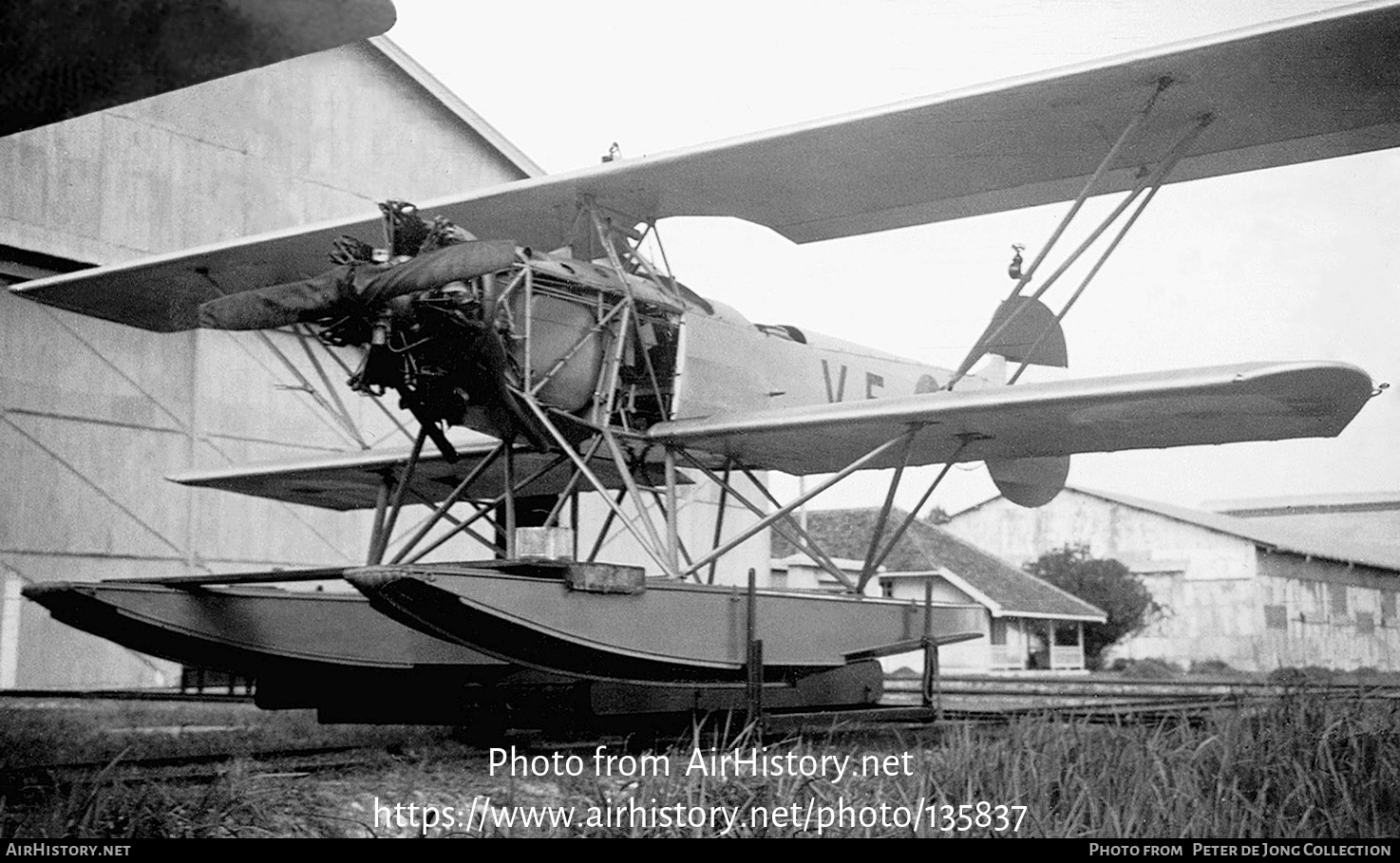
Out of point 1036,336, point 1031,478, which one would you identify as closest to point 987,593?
point 1036,336

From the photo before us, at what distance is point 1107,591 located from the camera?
22312 millimetres

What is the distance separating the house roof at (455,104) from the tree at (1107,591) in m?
12.2

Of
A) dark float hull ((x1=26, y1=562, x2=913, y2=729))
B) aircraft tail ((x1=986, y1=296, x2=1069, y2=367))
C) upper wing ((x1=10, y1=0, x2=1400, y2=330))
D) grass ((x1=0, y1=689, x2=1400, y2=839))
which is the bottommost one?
grass ((x1=0, y1=689, x2=1400, y2=839))

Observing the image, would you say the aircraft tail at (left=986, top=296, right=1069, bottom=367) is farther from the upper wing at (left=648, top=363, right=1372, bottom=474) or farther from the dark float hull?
the dark float hull

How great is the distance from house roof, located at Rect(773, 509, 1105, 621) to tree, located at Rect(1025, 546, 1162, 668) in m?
0.31

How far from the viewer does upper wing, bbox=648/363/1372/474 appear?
6.02 m

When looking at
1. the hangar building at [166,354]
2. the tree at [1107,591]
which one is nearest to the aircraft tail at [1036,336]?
the hangar building at [166,354]

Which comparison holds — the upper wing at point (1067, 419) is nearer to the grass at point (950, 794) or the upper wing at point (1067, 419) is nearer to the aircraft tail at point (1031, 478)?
the aircraft tail at point (1031, 478)

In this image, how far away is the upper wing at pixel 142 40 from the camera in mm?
2748

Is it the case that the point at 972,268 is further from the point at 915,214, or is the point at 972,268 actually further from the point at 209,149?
the point at 209,149

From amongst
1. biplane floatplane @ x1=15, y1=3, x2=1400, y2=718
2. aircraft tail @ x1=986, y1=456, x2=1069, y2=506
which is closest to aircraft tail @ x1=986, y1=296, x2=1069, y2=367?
aircraft tail @ x1=986, y1=456, x2=1069, y2=506

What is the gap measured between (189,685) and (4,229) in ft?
15.0

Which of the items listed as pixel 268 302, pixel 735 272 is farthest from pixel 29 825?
pixel 735 272

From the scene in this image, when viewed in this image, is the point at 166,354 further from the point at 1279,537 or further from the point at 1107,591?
the point at 1107,591
